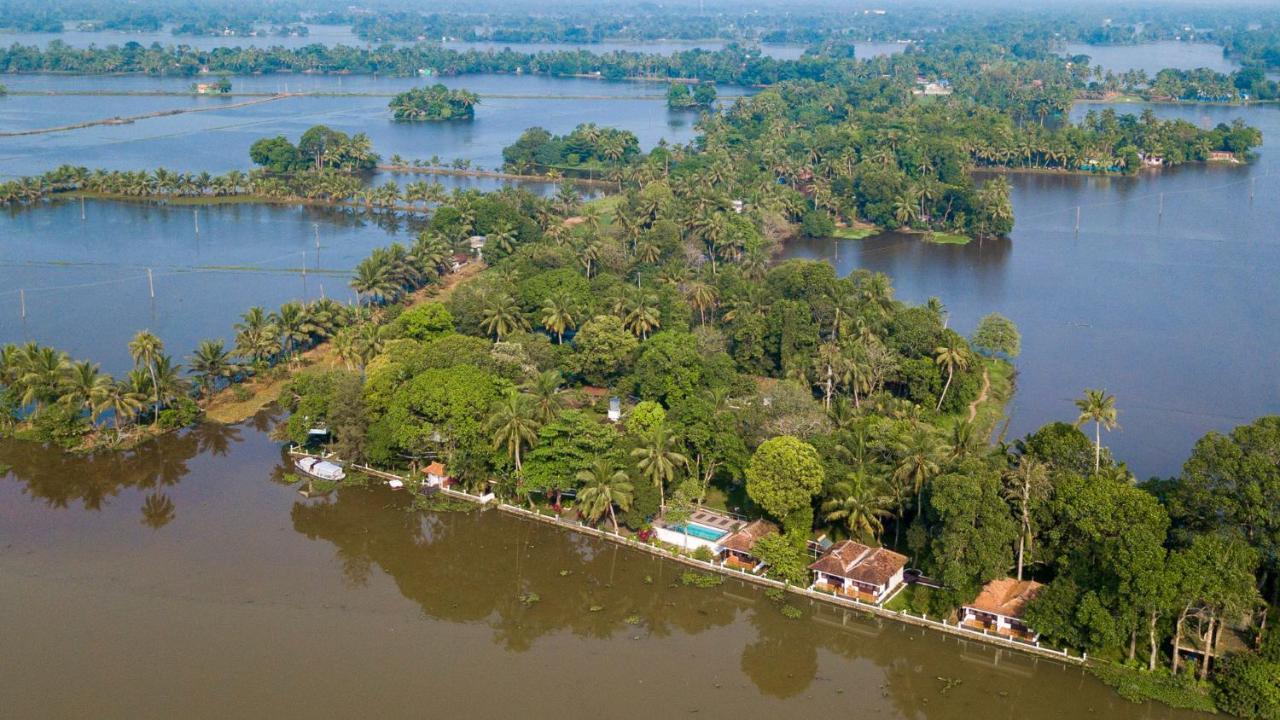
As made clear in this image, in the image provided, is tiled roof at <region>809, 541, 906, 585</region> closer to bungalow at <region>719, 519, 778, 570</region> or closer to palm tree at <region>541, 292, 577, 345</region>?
bungalow at <region>719, 519, 778, 570</region>

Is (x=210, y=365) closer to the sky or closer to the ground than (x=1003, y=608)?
closer to the sky

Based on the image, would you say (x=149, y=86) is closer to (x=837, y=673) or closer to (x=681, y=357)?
(x=681, y=357)

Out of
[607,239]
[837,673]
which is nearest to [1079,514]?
[837,673]

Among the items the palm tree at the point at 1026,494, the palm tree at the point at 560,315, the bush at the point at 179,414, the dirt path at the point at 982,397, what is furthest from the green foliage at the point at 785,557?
the bush at the point at 179,414

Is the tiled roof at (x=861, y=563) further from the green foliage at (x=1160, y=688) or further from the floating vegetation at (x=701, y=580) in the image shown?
the green foliage at (x=1160, y=688)

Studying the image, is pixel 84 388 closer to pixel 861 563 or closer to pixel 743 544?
pixel 743 544

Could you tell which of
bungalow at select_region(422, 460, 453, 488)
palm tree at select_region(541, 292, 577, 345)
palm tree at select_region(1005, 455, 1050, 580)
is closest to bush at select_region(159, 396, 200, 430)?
bungalow at select_region(422, 460, 453, 488)

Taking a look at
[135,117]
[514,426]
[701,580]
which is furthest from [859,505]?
[135,117]
